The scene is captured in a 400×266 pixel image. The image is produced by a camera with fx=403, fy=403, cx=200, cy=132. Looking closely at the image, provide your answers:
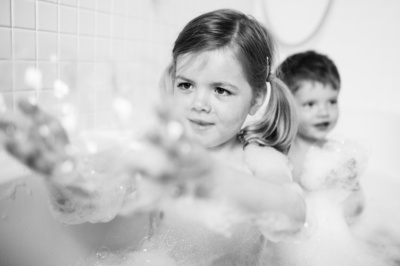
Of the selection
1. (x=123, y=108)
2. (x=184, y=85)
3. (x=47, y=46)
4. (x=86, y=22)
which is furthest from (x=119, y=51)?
(x=123, y=108)

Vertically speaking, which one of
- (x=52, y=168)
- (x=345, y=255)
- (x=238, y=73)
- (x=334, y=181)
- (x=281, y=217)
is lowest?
(x=345, y=255)

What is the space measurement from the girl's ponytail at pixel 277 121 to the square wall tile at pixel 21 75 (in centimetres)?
58

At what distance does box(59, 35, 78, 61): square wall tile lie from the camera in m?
1.17

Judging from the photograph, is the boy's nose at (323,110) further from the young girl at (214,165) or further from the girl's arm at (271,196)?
the girl's arm at (271,196)

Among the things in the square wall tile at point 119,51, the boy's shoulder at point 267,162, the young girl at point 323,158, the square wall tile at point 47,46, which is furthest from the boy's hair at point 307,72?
the square wall tile at point 47,46

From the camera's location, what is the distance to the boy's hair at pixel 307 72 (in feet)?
4.15

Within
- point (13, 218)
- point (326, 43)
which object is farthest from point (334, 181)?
point (13, 218)

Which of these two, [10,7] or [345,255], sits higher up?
[10,7]

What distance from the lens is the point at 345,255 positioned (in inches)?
45.3

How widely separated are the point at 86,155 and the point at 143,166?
30 cm

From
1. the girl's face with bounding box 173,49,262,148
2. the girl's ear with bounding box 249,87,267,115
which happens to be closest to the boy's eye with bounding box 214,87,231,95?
the girl's face with bounding box 173,49,262,148

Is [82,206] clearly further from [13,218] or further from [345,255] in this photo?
[345,255]

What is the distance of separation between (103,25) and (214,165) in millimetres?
994

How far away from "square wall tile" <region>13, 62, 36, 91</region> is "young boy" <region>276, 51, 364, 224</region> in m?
0.72
